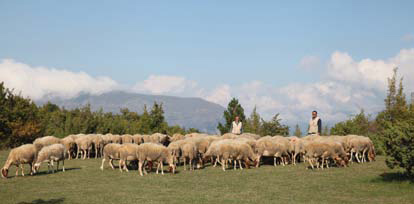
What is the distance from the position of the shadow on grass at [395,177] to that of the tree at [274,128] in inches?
1020

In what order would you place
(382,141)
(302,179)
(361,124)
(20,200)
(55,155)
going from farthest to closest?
(361,124), (55,155), (302,179), (382,141), (20,200)

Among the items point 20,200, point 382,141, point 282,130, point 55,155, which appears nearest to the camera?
point 20,200

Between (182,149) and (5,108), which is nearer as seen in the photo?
(182,149)

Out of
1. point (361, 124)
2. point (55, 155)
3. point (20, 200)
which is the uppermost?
point (361, 124)

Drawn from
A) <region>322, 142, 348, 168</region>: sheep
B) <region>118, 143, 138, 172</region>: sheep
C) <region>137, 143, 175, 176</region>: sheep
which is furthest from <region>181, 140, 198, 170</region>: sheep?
<region>322, 142, 348, 168</region>: sheep

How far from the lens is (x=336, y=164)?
22.1 meters

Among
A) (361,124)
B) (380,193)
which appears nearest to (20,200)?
(380,193)

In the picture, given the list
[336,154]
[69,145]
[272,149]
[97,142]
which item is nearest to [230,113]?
[97,142]

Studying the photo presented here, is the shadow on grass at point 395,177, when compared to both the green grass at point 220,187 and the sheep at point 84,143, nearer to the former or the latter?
the green grass at point 220,187

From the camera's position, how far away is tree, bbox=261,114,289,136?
1727 inches

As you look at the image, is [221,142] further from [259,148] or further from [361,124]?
[361,124]

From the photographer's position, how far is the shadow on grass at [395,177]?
53.7ft

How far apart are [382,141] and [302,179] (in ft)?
12.1

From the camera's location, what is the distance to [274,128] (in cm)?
4434
